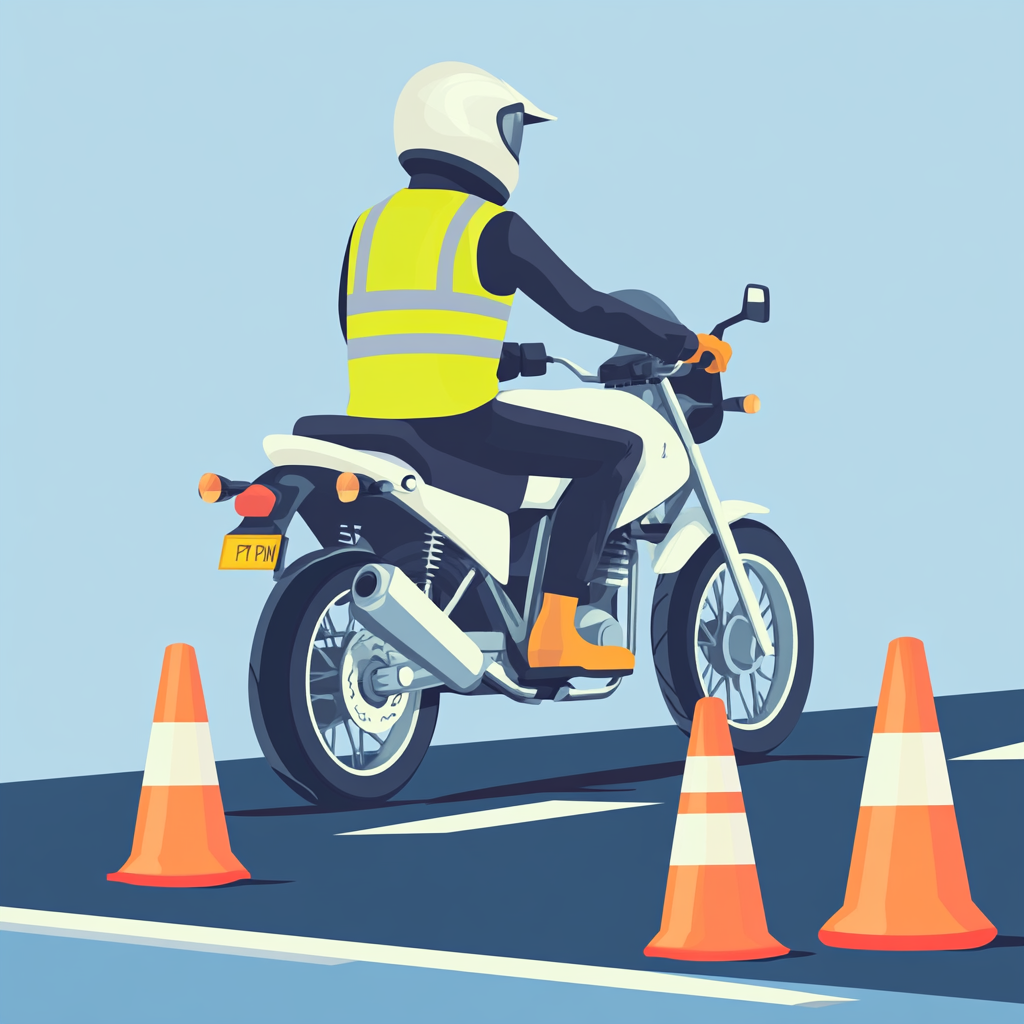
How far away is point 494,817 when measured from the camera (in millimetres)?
7359

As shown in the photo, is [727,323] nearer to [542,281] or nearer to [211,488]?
[542,281]

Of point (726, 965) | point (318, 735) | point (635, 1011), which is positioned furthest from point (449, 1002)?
point (318, 735)

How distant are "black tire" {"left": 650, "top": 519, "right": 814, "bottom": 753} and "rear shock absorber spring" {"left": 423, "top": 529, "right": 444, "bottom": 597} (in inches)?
58.3

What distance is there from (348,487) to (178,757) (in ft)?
4.46

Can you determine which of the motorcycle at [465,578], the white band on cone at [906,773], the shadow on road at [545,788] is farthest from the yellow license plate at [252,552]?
the white band on cone at [906,773]

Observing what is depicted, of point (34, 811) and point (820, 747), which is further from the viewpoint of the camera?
point (820, 747)

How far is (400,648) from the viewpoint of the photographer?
760 centimetres

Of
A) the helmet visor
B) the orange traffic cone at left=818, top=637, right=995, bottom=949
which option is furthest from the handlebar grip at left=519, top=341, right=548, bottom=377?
the orange traffic cone at left=818, top=637, right=995, bottom=949

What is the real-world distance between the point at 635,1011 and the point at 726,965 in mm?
545

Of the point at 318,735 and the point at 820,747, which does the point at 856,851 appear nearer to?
the point at 318,735

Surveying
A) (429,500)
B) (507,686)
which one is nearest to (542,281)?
(429,500)

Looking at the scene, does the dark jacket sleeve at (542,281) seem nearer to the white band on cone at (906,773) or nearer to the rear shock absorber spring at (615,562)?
the rear shock absorber spring at (615,562)

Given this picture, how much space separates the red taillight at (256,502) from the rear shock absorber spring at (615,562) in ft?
6.00

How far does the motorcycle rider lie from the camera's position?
7.93 metres
